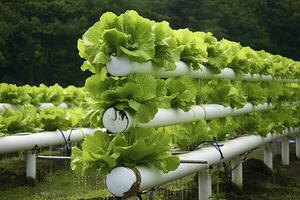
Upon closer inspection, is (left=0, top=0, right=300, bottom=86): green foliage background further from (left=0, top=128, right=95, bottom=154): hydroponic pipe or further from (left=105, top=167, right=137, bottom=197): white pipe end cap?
(left=105, top=167, right=137, bottom=197): white pipe end cap

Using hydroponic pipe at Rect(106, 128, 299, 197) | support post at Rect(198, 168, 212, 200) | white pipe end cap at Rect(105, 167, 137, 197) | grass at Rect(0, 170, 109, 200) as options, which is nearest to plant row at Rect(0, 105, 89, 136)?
grass at Rect(0, 170, 109, 200)

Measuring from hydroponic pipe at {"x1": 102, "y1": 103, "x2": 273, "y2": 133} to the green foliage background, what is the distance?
28389 millimetres

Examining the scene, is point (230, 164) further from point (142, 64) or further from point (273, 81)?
point (142, 64)

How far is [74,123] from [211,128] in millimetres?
3929

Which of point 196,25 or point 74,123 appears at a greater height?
point 196,25

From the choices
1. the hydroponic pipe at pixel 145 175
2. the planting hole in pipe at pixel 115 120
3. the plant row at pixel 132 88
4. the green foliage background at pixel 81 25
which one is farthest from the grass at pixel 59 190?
the green foliage background at pixel 81 25

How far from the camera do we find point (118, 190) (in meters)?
3.22

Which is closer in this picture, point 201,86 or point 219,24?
point 201,86

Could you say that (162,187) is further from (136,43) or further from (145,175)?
(136,43)

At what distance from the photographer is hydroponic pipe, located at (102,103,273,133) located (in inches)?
135

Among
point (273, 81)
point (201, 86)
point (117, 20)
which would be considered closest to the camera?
point (117, 20)

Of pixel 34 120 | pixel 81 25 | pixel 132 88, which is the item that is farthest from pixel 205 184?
pixel 81 25

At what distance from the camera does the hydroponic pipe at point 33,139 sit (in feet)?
→ 22.8

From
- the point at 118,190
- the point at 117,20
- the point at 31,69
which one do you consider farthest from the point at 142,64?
the point at 31,69
